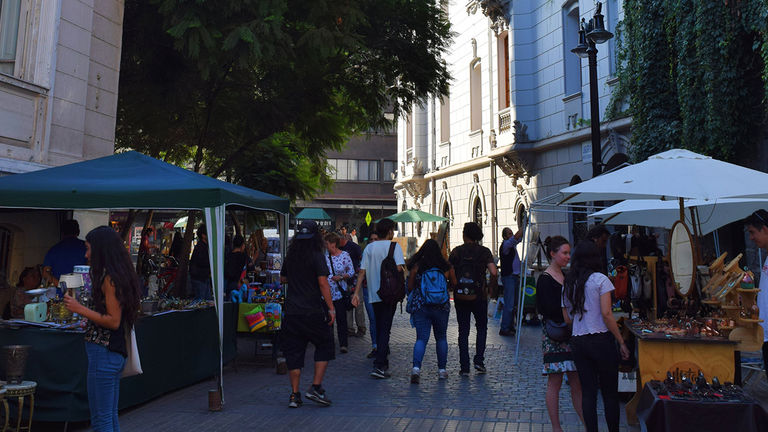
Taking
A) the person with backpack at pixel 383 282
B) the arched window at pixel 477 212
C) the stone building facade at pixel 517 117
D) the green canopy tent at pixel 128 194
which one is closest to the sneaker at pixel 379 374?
the person with backpack at pixel 383 282

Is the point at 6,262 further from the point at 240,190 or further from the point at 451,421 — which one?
the point at 451,421

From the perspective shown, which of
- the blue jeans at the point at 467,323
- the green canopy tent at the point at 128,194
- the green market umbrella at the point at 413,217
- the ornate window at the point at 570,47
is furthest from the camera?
the green market umbrella at the point at 413,217

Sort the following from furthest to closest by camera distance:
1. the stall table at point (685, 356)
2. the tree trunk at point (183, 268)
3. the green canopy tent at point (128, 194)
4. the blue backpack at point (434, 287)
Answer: the tree trunk at point (183, 268) < the blue backpack at point (434, 287) < the green canopy tent at point (128, 194) < the stall table at point (685, 356)

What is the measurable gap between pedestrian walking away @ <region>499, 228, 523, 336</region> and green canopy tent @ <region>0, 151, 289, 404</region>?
6779mm

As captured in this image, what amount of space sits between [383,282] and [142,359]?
315 centimetres

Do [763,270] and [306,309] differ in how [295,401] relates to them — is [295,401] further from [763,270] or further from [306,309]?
[763,270]

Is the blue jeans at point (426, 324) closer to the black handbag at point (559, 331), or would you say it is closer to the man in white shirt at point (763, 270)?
the black handbag at point (559, 331)

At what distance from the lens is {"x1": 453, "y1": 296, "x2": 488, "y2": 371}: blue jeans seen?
325 inches

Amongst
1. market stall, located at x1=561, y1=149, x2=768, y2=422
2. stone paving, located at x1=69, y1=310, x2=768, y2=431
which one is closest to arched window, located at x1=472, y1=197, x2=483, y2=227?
stone paving, located at x1=69, y1=310, x2=768, y2=431

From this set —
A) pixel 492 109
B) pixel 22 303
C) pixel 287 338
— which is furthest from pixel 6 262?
pixel 492 109

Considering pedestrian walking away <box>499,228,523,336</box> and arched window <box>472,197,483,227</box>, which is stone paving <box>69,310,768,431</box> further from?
arched window <box>472,197,483,227</box>

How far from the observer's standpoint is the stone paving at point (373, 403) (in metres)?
6.14

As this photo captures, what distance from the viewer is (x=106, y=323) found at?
4.30 meters

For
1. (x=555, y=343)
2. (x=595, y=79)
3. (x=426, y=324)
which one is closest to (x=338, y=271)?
(x=426, y=324)
